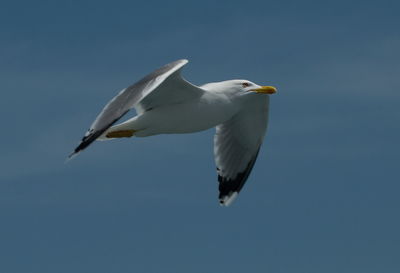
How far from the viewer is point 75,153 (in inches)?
530

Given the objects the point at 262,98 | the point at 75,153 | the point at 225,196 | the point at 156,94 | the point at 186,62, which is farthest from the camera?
the point at 225,196

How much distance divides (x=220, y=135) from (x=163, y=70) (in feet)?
11.8

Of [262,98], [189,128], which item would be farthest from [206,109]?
[262,98]

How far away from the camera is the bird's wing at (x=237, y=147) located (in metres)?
17.6

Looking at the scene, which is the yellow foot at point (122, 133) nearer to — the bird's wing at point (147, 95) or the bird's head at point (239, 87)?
the bird's wing at point (147, 95)

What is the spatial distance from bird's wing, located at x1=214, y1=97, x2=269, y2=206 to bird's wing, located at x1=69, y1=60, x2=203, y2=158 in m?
2.14

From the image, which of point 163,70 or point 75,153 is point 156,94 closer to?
point 163,70

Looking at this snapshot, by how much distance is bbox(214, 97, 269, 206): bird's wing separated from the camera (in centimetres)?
1759

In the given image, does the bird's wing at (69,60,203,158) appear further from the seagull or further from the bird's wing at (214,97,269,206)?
the bird's wing at (214,97,269,206)

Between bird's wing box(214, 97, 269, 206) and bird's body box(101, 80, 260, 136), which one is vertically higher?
bird's body box(101, 80, 260, 136)

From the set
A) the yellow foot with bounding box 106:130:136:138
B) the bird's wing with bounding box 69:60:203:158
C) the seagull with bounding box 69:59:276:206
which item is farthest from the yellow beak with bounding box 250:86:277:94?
the yellow foot with bounding box 106:130:136:138

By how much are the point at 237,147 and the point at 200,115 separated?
2543mm

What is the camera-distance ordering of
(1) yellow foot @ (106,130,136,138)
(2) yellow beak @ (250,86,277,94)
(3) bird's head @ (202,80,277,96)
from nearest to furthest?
(1) yellow foot @ (106,130,136,138), (3) bird's head @ (202,80,277,96), (2) yellow beak @ (250,86,277,94)

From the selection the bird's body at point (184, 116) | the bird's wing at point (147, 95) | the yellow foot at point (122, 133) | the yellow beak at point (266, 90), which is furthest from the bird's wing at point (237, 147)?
the yellow foot at point (122, 133)
